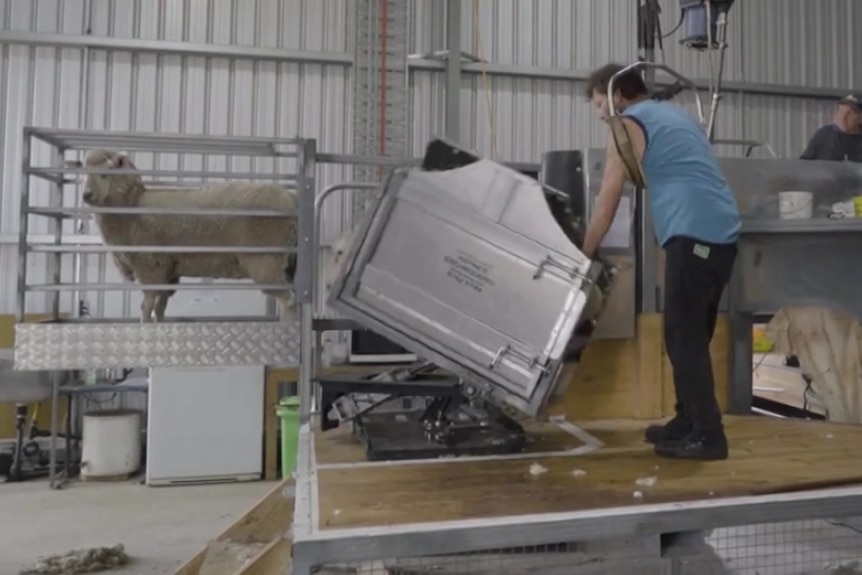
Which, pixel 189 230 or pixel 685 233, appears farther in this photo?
pixel 189 230

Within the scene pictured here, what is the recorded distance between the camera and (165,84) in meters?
6.18

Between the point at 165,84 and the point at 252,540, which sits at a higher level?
the point at 165,84

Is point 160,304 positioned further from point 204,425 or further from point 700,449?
point 700,449

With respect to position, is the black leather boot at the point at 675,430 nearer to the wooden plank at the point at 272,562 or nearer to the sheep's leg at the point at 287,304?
the wooden plank at the point at 272,562

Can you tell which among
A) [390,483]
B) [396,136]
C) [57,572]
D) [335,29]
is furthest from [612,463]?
[335,29]

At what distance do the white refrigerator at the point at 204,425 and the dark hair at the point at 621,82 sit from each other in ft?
11.7

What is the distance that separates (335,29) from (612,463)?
221 inches

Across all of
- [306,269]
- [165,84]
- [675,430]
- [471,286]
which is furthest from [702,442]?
[165,84]

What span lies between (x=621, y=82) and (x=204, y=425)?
13.7 ft

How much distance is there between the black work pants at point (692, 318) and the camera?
6.80 feet

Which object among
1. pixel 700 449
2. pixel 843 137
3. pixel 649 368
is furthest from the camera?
pixel 843 137

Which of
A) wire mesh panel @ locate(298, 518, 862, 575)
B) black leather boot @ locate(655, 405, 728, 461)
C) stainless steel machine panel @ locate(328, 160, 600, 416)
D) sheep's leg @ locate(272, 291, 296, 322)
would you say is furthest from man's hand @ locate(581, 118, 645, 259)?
sheep's leg @ locate(272, 291, 296, 322)

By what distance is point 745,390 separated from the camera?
9.04ft

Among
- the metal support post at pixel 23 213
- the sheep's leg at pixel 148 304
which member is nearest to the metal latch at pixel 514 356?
the metal support post at pixel 23 213
